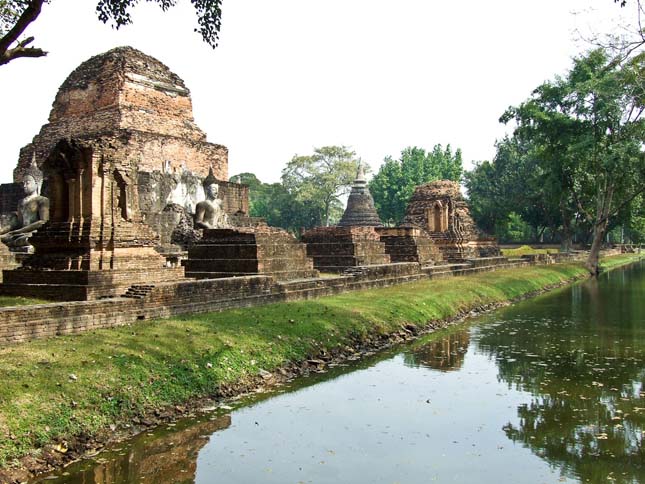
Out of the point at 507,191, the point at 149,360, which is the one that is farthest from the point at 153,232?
the point at 507,191

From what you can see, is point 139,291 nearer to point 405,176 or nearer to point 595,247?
point 595,247

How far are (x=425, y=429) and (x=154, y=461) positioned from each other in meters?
3.01

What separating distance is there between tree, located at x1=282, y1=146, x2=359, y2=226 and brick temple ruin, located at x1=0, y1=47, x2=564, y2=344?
21.2 metres

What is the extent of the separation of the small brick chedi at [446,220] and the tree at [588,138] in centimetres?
481

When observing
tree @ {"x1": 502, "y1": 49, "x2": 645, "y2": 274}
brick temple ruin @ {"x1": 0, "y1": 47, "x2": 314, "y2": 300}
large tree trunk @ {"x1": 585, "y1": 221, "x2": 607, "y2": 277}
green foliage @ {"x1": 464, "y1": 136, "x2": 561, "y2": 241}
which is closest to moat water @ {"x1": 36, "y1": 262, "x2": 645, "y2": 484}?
brick temple ruin @ {"x1": 0, "y1": 47, "x2": 314, "y2": 300}

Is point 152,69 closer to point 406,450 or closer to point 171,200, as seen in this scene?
point 171,200

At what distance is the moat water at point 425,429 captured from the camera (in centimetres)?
608

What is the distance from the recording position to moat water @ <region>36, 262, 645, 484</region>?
6082 mm

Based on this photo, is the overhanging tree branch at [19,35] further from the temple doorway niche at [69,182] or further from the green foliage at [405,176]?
the green foliage at [405,176]

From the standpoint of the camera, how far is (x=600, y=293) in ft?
76.6

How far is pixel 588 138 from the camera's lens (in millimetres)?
28250

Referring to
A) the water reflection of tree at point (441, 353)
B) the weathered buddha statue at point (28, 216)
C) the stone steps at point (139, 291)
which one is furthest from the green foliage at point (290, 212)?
the stone steps at point (139, 291)

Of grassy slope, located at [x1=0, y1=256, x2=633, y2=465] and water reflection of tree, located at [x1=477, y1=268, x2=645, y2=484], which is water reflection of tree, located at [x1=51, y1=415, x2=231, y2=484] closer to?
grassy slope, located at [x1=0, y1=256, x2=633, y2=465]

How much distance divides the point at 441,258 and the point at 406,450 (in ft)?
71.5
